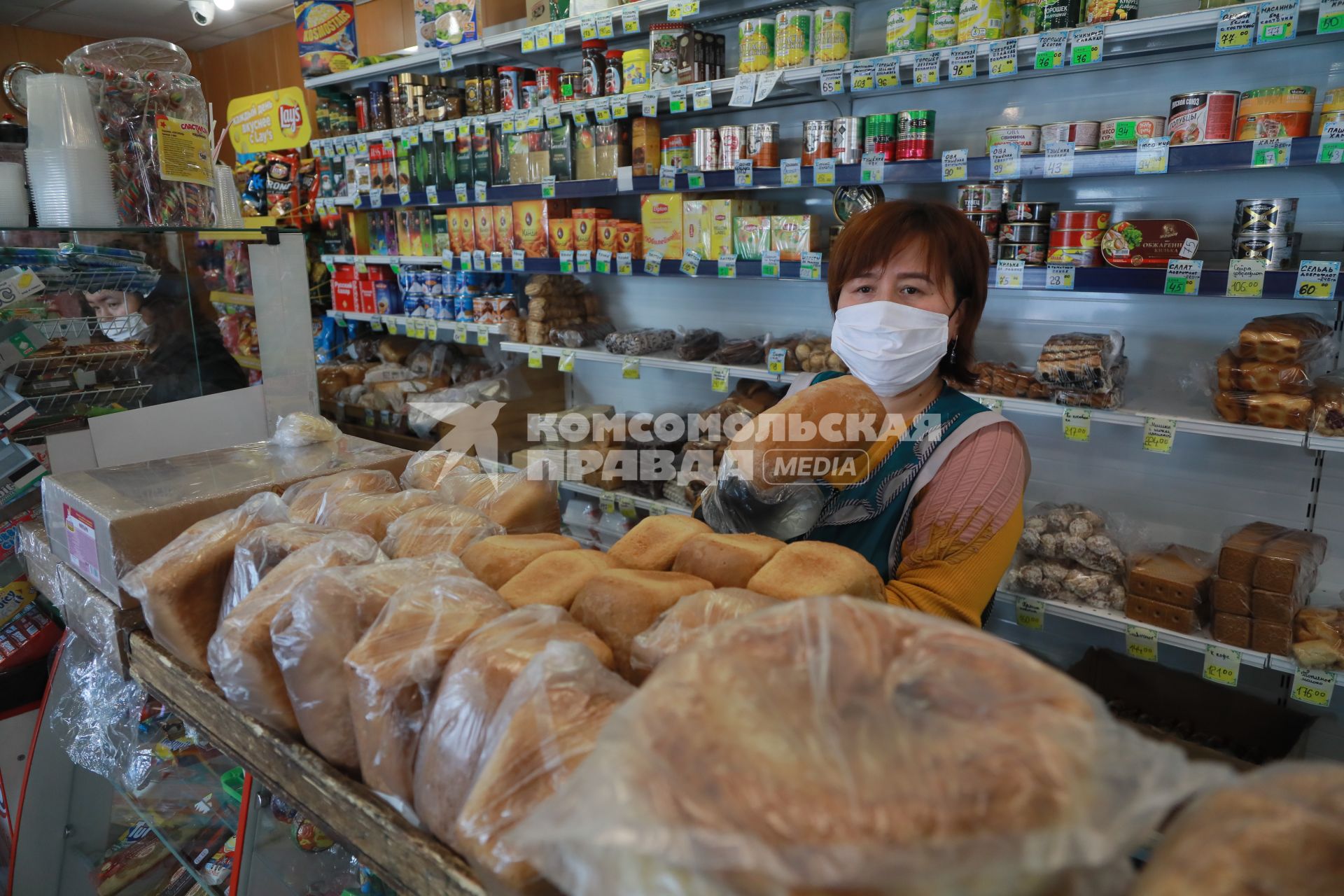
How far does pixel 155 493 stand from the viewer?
152 centimetres

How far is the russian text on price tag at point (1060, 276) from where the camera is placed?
2320mm

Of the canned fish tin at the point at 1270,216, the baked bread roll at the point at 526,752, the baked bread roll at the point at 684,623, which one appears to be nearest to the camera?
the baked bread roll at the point at 526,752

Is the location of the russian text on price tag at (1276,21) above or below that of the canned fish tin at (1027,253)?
above

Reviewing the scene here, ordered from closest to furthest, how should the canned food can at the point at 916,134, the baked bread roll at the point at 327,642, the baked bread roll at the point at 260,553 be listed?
the baked bread roll at the point at 327,642 < the baked bread roll at the point at 260,553 < the canned food can at the point at 916,134

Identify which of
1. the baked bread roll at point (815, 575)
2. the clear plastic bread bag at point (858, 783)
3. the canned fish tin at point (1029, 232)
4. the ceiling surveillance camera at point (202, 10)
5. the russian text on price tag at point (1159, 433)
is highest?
the ceiling surveillance camera at point (202, 10)

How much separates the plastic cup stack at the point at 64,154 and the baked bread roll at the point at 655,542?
1.72 meters

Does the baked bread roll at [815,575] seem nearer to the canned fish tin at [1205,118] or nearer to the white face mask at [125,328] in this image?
the canned fish tin at [1205,118]

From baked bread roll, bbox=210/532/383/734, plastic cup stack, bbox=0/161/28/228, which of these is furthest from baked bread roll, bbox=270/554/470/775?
plastic cup stack, bbox=0/161/28/228

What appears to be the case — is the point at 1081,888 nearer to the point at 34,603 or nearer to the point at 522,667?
the point at 522,667

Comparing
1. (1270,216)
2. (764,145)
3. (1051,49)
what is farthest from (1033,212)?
(764,145)

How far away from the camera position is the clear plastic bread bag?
0.45 m

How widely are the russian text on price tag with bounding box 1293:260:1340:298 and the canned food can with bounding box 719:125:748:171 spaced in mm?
1703

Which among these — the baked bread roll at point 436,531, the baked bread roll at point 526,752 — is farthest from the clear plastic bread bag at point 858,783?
the baked bread roll at point 436,531

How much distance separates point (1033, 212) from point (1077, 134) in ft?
0.76
